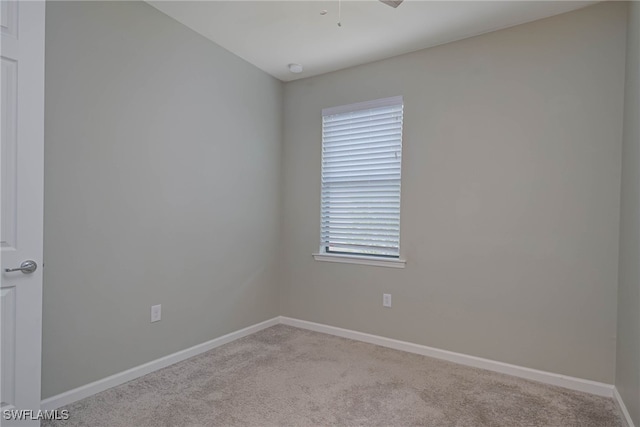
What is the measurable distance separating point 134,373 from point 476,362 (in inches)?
99.5

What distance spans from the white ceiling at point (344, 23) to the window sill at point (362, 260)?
182cm

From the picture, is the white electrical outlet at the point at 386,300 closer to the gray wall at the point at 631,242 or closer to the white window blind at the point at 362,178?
the white window blind at the point at 362,178

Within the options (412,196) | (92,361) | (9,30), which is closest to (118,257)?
(92,361)

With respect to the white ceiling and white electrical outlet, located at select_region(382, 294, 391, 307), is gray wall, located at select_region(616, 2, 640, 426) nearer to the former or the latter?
the white ceiling

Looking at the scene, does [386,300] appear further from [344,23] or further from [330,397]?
[344,23]

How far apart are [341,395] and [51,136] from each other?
7.65ft

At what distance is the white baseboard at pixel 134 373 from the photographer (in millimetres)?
2149

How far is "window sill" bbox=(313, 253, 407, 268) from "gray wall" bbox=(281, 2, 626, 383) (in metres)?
0.07

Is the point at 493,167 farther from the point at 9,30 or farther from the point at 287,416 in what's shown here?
the point at 9,30

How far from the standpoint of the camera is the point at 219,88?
10.5 feet

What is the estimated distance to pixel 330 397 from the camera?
2342 mm

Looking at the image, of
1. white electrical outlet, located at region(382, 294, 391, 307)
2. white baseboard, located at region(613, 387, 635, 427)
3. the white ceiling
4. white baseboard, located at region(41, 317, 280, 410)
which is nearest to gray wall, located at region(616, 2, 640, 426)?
white baseboard, located at region(613, 387, 635, 427)

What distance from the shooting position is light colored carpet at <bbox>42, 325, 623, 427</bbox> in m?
2.09

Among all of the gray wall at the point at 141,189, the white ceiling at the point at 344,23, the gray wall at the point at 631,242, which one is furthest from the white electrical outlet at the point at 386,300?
the white ceiling at the point at 344,23
